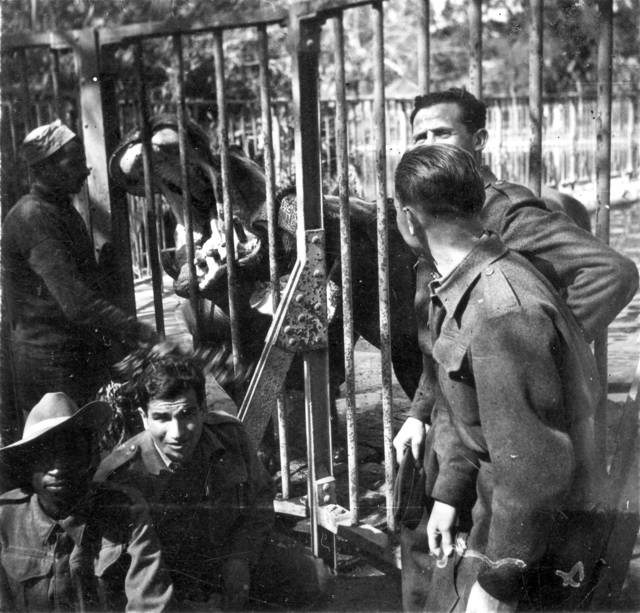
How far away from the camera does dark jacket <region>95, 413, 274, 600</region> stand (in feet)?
9.59

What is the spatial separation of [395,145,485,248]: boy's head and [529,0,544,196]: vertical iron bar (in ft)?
2.07

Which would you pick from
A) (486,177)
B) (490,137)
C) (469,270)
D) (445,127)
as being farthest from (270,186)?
(490,137)

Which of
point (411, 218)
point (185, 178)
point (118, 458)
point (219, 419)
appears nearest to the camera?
point (411, 218)

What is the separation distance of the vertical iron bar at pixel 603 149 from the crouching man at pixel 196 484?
3.93ft

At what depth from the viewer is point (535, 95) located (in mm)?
2619

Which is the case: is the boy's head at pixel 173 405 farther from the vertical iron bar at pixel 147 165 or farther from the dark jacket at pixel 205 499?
the vertical iron bar at pixel 147 165

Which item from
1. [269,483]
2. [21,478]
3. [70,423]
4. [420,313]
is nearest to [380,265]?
[420,313]

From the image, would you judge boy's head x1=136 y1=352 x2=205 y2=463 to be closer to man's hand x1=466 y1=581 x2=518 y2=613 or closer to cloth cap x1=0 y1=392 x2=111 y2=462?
cloth cap x1=0 y1=392 x2=111 y2=462

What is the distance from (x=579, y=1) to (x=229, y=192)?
1357mm

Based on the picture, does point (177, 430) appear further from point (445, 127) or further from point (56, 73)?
point (56, 73)

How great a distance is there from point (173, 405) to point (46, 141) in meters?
1.33

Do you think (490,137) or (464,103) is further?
(490,137)

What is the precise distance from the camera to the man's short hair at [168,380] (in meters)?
2.87

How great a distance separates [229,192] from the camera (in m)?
3.15
